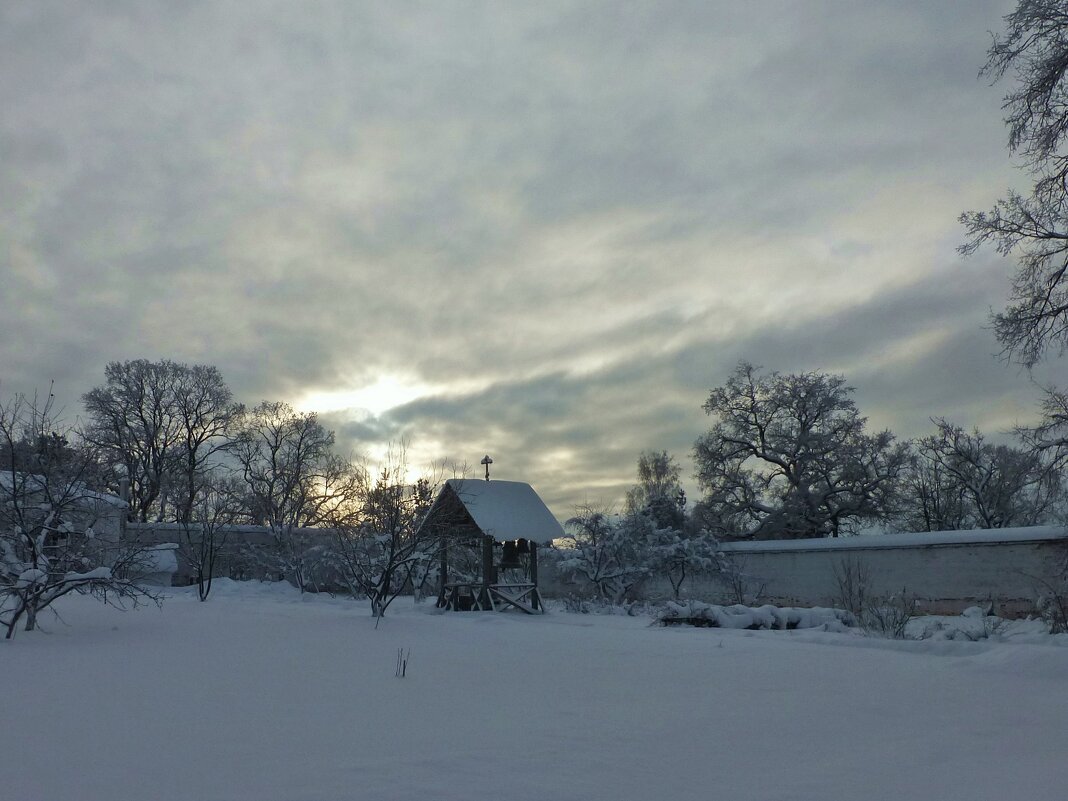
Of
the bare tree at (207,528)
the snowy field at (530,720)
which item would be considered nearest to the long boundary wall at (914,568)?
the snowy field at (530,720)

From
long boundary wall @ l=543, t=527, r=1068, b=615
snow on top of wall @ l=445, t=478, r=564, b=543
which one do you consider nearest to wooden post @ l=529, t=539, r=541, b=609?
snow on top of wall @ l=445, t=478, r=564, b=543

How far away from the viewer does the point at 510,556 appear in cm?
2336

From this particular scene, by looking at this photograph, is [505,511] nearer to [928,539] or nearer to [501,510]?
[501,510]

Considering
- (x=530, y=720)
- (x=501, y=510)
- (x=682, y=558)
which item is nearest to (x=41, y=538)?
(x=530, y=720)

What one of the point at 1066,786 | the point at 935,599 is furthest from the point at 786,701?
the point at 935,599

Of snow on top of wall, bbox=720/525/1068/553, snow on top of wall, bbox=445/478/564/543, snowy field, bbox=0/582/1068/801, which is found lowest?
snowy field, bbox=0/582/1068/801

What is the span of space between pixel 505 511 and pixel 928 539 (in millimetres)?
11396

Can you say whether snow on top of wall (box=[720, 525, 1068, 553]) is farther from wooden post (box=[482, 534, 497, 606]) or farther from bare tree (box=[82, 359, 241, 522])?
bare tree (box=[82, 359, 241, 522])

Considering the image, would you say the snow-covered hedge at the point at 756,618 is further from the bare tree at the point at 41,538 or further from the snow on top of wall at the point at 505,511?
the bare tree at the point at 41,538

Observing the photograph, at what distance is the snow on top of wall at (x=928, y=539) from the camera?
1922 centimetres

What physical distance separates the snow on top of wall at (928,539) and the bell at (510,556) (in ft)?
23.8

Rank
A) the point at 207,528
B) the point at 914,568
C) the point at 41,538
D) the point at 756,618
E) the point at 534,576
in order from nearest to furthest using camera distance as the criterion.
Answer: the point at 41,538, the point at 756,618, the point at 914,568, the point at 534,576, the point at 207,528

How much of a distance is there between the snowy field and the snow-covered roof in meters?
10.2

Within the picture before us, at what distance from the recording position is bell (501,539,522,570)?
75.8 feet
